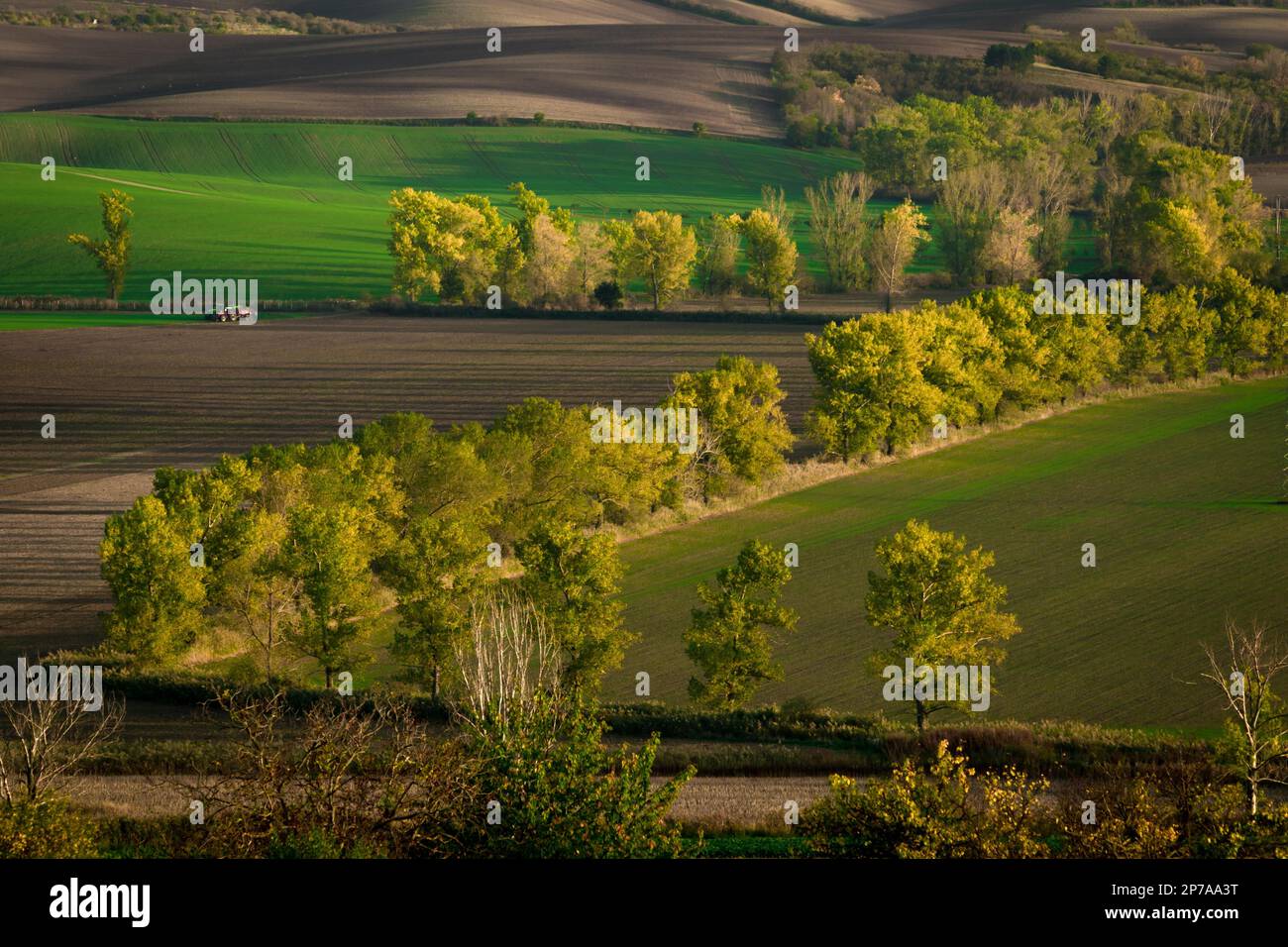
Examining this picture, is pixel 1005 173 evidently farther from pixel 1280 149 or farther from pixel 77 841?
pixel 77 841

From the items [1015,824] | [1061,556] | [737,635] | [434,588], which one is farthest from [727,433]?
[1015,824]

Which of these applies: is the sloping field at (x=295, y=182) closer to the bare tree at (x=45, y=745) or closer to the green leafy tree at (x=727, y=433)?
the green leafy tree at (x=727, y=433)

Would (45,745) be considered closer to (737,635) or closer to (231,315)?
(737,635)

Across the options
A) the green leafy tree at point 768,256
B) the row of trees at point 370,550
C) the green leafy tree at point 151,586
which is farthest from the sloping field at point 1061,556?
the green leafy tree at point 768,256

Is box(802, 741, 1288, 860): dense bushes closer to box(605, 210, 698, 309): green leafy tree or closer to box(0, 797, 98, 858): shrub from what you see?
box(0, 797, 98, 858): shrub

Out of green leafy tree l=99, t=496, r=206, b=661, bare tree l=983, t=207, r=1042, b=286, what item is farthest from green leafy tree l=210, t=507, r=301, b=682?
bare tree l=983, t=207, r=1042, b=286

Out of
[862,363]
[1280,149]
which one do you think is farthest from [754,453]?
[1280,149]
